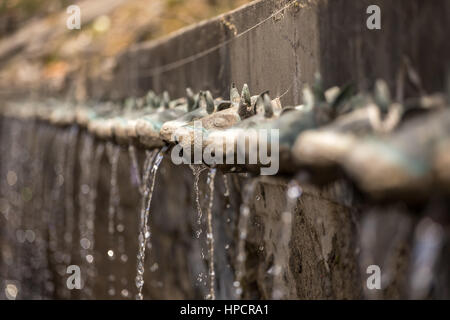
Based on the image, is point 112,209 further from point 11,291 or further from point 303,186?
point 303,186

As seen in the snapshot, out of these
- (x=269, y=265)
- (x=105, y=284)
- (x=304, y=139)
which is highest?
(x=304, y=139)

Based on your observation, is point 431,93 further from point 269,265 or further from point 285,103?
point 269,265

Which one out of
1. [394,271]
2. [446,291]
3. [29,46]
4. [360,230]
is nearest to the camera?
[446,291]

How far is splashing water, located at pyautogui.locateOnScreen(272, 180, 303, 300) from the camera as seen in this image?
120 inches

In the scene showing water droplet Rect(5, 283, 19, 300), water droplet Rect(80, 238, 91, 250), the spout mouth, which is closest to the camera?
the spout mouth

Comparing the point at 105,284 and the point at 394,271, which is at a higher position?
the point at 394,271

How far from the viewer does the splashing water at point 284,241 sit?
120 inches

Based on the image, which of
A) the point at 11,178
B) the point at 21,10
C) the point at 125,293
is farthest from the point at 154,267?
the point at 21,10

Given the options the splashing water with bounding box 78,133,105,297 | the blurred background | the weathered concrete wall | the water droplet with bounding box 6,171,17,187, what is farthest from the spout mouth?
the water droplet with bounding box 6,171,17,187

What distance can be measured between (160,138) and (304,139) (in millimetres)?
1445

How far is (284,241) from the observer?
11.1 feet

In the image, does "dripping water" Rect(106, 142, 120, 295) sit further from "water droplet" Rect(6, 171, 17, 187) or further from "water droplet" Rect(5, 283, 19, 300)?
"water droplet" Rect(6, 171, 17, 187)

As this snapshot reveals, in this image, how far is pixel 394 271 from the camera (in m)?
2.35
